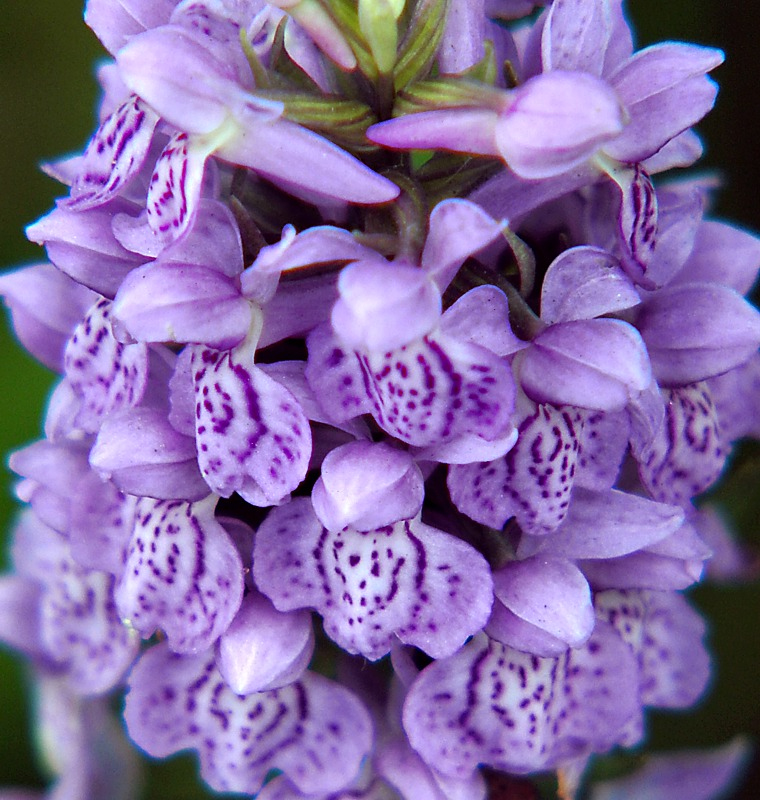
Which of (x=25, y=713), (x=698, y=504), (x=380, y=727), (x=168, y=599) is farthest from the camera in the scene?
(x=25, y=713)

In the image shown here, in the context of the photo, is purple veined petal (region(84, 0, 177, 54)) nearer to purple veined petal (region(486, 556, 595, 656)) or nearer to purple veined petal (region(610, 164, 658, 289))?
purple veined petal (region(610, 164, 658, 289))

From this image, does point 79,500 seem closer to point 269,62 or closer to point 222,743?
point 222,743

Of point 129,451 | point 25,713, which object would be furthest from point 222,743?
point 25,713

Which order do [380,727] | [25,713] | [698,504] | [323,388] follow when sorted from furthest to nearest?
[25,713] → [698,504] → [380,727] → [323,388]

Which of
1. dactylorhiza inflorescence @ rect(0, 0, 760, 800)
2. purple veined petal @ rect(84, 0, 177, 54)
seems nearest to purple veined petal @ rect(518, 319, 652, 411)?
dactylorhiza inflorescence @ rect(0, 0, 760, 800)

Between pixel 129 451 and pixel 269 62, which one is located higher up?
pixel 269 62

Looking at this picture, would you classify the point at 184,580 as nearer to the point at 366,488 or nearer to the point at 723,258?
the point at 366,488

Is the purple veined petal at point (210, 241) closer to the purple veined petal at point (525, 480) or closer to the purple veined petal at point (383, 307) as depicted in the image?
the purple veined petal at point (383, 307)
